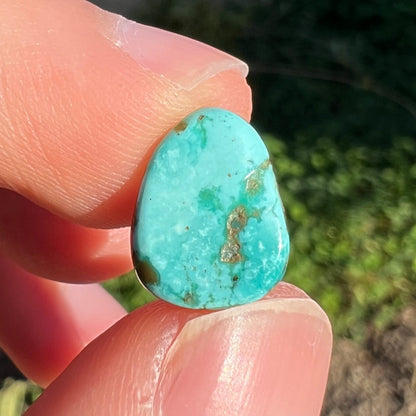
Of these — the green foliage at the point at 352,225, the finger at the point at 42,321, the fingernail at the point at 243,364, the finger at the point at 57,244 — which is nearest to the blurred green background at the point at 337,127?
the green foliage at the point at 352,225

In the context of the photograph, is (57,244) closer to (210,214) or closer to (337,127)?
(210,214)

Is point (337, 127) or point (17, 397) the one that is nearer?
point (17, 397)

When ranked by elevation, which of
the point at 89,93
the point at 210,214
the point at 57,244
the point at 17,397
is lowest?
the point at 17,397

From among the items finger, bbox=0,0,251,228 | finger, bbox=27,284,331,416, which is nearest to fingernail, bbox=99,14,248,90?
finger, bbox=0,0,251,228

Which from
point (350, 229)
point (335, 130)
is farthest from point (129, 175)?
point (335, 130)

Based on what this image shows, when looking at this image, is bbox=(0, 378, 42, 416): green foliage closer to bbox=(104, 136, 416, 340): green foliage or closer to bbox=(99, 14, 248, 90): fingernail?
bbox=(104, 136, 416, 340): green foliage

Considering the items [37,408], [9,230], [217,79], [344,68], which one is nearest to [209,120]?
[217,79]
